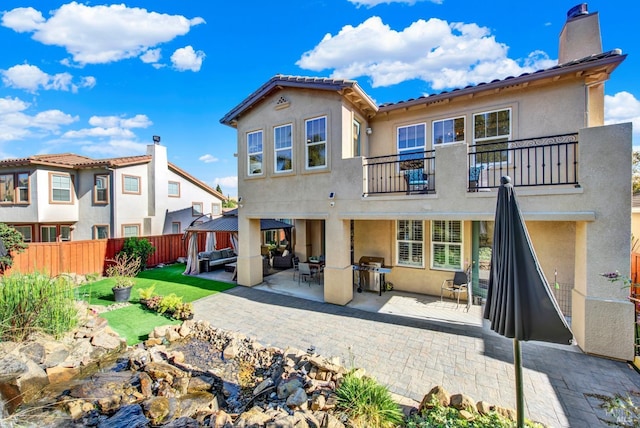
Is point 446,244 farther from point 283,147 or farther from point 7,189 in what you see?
point 7,189

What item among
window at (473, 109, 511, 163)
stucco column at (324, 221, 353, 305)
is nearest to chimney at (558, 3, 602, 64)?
window at (473, 109, 511, 163)

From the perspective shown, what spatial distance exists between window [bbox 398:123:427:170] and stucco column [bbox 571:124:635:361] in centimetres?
474

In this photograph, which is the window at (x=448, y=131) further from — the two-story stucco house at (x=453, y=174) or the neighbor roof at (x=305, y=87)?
the neighbor roof at (x=305, y=87)

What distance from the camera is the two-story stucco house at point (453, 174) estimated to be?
638cm

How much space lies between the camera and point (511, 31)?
34.4 ft

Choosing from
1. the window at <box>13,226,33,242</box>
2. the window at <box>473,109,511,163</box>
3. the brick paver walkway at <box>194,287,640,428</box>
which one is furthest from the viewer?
the window at <box>13,226,33,242</box>

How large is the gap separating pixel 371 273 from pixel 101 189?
1977 centimetres

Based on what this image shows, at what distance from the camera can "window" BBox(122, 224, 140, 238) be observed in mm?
19062

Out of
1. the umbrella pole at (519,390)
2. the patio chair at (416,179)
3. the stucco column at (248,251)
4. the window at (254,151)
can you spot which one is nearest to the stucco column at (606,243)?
the patio chair at (416,179)

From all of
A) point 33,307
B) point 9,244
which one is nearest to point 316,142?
point 33,307

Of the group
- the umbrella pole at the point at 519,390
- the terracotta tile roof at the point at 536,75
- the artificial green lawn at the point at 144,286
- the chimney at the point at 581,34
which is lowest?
the artificial green lawn at the point at 144,286

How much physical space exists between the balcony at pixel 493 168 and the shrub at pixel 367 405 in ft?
19.5

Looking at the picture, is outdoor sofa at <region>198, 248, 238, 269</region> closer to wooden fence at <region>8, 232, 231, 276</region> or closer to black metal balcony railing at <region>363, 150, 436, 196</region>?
wooden fence at <region>8, 232, 231, 276</region>

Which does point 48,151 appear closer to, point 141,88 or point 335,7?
point 141,88
